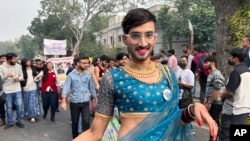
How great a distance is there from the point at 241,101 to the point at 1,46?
587 ft

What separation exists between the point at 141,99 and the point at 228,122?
2.79 metres

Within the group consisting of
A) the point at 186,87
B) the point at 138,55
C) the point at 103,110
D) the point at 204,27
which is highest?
the point at 204,27

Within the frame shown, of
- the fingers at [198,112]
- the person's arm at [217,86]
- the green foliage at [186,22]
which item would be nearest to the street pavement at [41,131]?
the person's arm at [217,86]

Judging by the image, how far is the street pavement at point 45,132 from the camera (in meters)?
6.10

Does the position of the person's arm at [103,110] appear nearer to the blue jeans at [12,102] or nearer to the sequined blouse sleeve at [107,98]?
the sequined blouse sleeve at [107,98]

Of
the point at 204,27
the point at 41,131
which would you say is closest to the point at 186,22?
the point at 204,27

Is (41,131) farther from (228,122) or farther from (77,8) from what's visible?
(77,8)

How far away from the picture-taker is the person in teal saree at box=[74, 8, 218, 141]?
181cm

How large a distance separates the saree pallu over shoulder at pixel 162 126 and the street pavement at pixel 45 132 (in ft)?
13.0

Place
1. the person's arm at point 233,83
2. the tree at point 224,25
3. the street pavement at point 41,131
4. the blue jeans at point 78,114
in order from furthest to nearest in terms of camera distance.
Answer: the tree at point 224,25 < the street pavement at point 41,131 < the blue jeans at point 78,114 < the person's arm at point 233,83

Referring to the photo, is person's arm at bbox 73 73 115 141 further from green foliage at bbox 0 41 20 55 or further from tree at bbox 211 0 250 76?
green foliage at bbox 0 41 20 55

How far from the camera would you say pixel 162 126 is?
5.90ft

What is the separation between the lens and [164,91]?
187cm

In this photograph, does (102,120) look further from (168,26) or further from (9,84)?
(168,26)
